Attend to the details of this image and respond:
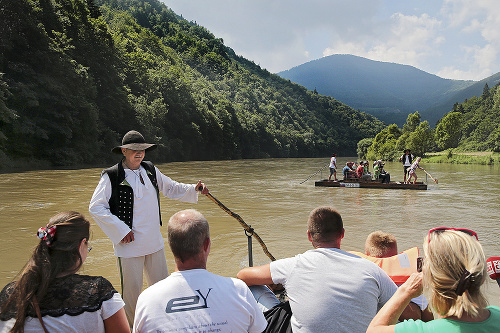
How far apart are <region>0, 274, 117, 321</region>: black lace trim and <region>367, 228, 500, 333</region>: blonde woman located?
160 cm

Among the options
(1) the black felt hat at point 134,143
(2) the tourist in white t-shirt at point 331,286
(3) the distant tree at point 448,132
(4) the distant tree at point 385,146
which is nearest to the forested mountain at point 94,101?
(4) the distant tree at point 385,146

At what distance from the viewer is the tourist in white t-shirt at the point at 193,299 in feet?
6.64

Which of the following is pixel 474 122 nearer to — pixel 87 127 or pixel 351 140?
pixel 351 140

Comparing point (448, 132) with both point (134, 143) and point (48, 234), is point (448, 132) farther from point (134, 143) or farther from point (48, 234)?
point (48, 234)

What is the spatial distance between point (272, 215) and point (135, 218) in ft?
31.1

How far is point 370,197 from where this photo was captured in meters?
17.9

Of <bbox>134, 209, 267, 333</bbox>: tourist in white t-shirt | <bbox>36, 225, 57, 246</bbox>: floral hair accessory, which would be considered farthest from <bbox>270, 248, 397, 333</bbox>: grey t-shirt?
<bbox>36, 225, 57, 246</bbox>: floral hair accessory

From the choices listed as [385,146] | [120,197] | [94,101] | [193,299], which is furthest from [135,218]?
[385,146]

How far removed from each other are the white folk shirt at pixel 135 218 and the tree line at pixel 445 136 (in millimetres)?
71628

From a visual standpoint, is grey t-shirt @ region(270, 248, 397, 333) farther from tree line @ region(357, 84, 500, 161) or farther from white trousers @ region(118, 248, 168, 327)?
tree line @ region(357, 84, 500, 161)

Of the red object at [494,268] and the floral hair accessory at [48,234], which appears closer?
the red object at [494,268]

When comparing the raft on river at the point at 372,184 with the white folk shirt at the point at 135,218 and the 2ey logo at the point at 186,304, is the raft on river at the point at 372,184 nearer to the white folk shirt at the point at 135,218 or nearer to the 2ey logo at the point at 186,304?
the white folk shirt at the point at 135,218

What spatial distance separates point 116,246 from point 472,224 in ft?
38.1

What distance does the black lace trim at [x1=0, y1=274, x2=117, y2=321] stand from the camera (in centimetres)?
198
